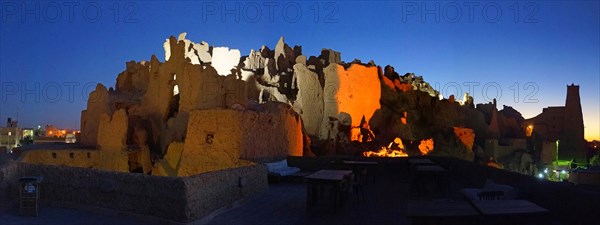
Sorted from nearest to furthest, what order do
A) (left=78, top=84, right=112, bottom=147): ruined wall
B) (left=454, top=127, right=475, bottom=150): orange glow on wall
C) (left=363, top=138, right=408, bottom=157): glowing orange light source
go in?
(left=78, top=84, right=112, bottom=147): ruined wall, (left=363, top=138, right=408, bottom=157): glowing orange light source, (left=454, top=127, right=475, bottom=150): orange glow on wall

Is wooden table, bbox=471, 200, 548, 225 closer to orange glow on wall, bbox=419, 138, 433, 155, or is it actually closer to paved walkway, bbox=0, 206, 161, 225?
paved walkway, bbox=0, 206, 161, 225

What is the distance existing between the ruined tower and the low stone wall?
58127 mm

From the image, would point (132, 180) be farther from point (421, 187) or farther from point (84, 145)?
point (84, 145)

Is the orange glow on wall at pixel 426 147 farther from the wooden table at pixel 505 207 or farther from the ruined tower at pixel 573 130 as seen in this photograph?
the wooden table at pixel 505 207

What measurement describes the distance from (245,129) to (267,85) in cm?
2913

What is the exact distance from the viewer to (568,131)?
5978cm

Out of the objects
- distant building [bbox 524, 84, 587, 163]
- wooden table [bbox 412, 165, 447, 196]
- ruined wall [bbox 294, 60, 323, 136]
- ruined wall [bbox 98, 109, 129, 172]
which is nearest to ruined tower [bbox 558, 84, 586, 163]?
distant building [bbox 524, 84, 587, 163]

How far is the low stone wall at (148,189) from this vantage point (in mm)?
9055

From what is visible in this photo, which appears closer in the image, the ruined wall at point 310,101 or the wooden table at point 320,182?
the wooden table at point 320,182

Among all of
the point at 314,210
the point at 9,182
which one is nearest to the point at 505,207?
the point at 314,210

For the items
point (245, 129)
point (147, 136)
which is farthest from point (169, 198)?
point (147, 136)

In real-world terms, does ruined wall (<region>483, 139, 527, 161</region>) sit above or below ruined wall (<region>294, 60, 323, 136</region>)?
below

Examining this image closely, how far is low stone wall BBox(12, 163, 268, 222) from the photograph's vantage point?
905 cm

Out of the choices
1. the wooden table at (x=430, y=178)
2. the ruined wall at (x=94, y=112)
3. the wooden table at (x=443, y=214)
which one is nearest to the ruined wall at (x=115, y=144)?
the ruined wall at (x=94, y=112)
